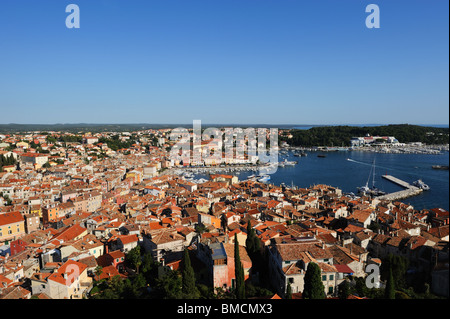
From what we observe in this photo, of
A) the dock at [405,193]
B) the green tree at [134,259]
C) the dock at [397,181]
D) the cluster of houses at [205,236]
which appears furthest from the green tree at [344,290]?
the dock at [397,181]

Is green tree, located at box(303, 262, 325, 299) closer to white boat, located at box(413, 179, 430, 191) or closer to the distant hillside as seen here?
white boat, located at box(413, 179, 430, 191)

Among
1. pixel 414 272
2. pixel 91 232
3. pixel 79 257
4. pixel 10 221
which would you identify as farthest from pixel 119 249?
pixel 414 272

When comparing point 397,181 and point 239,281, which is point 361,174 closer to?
point 397,181

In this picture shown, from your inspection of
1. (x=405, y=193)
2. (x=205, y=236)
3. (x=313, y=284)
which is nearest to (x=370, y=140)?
(x=405, y=193)

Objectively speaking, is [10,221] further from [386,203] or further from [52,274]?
[386,203]

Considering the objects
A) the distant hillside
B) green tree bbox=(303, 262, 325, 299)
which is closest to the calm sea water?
the distant hillside

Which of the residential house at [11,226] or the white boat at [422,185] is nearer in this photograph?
the residential house at [11,226]

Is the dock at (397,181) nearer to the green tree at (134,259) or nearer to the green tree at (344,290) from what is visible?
the green tree at (344,290)

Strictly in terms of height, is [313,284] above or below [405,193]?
above

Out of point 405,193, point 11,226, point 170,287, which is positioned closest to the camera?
point 170,287
